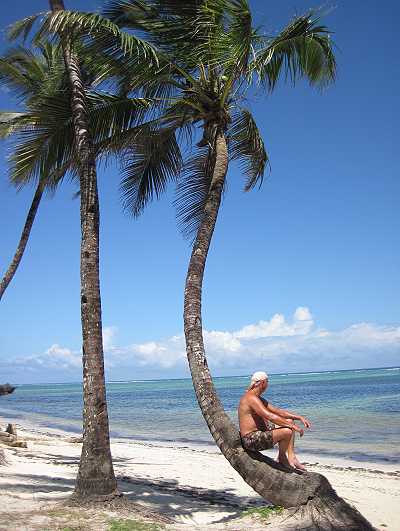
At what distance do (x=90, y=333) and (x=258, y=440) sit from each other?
2474 mm

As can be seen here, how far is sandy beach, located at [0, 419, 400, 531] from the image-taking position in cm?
620

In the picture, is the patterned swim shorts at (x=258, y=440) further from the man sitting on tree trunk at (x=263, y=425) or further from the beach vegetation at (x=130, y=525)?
the beach vegetation at (x=130, y=525)

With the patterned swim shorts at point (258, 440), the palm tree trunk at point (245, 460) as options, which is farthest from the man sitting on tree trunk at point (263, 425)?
the palm tree trunk at point (245, 460)

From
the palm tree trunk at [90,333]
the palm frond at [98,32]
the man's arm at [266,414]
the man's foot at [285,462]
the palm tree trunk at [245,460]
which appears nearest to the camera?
the palm tree trunk at [245,460]

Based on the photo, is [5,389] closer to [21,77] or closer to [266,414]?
[266,414]

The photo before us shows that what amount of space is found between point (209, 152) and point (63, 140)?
241 cm

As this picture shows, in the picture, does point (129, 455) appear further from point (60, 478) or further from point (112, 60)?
point (112, 60)

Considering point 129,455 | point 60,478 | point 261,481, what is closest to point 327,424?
point 129,455

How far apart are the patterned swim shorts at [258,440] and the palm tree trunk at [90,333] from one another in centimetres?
180

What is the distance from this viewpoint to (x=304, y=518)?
5617 millimetres

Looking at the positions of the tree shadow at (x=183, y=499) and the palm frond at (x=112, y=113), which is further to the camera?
the palm frond at (x=112, y=113)

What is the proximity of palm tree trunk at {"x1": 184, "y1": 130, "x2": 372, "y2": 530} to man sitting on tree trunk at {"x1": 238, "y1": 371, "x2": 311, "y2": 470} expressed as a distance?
145 millimetres

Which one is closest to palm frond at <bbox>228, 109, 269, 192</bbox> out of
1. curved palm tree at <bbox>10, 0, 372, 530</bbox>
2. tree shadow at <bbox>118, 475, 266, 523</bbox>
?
curved palm tree at <bbox>10, 0, 372, 530</bbox>

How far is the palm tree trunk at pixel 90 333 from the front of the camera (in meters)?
6.70
